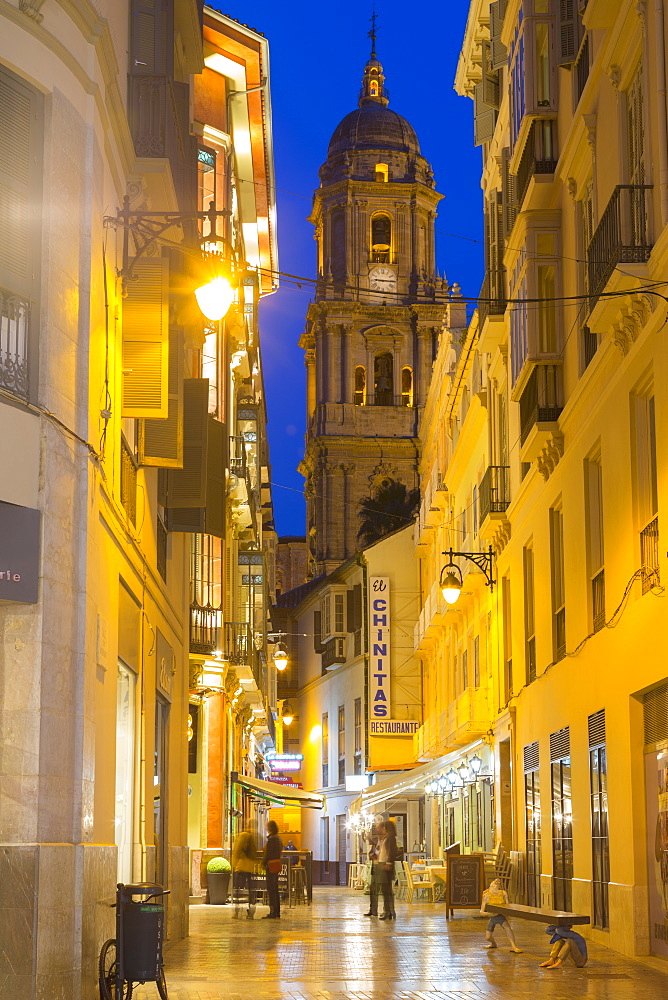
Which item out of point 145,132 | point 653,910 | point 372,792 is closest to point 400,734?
point 372,792

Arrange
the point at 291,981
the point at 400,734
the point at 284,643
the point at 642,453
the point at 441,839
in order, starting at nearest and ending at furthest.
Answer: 1. the point at 291,981
2. the point at 642,453
3. the point at 441,839
4. the point at 400,734
5. the point at 284,643

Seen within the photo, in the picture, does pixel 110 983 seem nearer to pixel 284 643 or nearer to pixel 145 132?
pixel 145 132

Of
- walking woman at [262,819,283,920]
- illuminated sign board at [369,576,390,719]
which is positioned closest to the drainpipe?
walking woman at [262,819,283,920]

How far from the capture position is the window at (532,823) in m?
24.2

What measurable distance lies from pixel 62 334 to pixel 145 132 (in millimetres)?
3922

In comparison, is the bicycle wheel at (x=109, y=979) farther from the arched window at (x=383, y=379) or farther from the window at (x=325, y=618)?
the arched window at (x=383, y=379)

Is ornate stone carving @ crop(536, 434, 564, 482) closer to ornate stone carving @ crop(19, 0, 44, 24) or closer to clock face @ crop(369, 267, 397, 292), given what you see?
ornate stone carving @ crop(19, 0, 44, 24)

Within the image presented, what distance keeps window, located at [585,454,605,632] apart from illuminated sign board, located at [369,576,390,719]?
104ft

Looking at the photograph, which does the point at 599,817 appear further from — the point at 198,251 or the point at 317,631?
the point at 317,631

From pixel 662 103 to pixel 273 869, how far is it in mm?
16799

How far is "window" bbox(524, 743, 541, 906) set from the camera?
79.4 feet

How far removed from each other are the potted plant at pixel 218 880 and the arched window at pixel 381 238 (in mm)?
50705

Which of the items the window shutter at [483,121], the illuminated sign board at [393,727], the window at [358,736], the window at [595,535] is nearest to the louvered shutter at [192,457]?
the window at [595,535]

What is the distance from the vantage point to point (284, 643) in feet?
260
